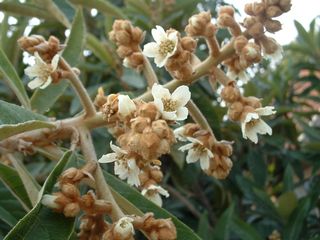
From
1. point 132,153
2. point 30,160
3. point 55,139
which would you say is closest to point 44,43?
point 55,139

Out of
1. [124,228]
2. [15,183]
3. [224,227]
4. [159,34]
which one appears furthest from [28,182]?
[224,227]

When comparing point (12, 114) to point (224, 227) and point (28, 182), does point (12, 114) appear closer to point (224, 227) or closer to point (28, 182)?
point (28, 182)

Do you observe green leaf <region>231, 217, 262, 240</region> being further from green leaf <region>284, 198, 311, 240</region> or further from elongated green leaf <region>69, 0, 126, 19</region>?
elongated green leaf <region>69, 0, 126, 19</region>

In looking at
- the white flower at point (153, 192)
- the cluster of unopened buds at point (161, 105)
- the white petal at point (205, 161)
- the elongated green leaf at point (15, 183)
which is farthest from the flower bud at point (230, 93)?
the elongated green leaf at point (15, 183)

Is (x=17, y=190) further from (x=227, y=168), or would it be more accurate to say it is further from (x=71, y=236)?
(x=227, y=168)

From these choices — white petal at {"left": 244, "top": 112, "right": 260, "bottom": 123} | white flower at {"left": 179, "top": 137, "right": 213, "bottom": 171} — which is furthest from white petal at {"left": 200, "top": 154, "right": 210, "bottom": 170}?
white petal at {"left": 244, "top": 112, "right": 260, "bottom": 123}
